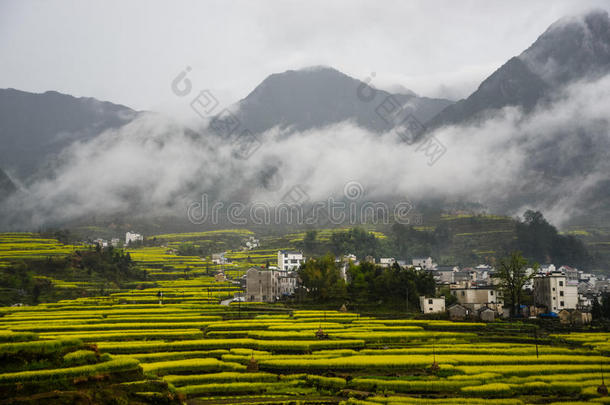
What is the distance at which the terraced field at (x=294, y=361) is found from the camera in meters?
26.8

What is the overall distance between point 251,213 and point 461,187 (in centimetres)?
7222

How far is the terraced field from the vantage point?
26.8m

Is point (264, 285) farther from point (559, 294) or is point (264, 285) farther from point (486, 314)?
point (559, 294)

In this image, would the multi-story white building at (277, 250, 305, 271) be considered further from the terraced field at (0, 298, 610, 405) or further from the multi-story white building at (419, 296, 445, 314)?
the terraced field at (0, 298, 610, 405)

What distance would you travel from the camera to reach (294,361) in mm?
34094

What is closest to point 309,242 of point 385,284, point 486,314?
point 385,284

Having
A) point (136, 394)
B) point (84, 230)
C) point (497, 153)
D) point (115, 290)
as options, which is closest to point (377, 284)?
point (115, 290)

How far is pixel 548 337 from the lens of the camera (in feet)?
146

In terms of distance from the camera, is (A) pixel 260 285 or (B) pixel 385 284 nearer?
(B) pixel 385 284

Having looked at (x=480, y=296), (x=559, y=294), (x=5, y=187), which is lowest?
(x=480, y=296)

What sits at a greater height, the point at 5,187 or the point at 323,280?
the point at 5,187

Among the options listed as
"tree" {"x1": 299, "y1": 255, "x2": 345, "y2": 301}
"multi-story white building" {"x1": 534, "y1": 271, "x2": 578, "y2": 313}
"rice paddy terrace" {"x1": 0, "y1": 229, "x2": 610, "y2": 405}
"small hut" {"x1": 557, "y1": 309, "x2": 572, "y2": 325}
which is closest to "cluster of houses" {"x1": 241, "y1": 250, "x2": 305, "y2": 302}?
"tree" {"x1": 299, "y1": 255, "x2": 345, "y2": 301}

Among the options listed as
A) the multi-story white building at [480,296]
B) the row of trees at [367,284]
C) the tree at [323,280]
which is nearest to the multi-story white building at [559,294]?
the multi-story white building at [480,296]

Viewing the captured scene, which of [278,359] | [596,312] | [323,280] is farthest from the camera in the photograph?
[323,280]
